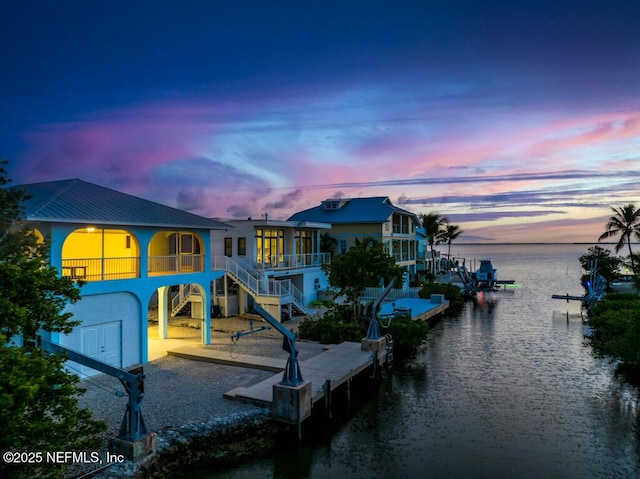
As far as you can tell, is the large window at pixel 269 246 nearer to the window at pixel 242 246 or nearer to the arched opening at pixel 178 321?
the window at pixel 242 246

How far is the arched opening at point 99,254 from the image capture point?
16.5 metres

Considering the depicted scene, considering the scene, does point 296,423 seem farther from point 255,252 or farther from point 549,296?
point 549,296

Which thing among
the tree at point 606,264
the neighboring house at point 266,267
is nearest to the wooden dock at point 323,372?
the neighboring house at point 266,267

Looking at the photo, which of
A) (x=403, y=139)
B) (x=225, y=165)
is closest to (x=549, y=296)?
(x=403, y=139)

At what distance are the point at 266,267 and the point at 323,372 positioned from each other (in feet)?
43.5

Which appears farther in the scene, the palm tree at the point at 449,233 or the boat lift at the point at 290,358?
the palm tree at the point at 449,233

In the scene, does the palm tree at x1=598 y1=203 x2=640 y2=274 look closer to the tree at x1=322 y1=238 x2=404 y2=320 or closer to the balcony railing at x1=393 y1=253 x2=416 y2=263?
the balcony railing at x1=393 y1=253 x2=416 y2=263

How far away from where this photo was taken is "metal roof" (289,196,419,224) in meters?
40.6

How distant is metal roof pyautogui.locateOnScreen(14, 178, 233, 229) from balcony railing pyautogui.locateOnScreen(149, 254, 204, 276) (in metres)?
1.87

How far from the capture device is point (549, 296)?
165 feet

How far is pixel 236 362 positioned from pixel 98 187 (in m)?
9.75

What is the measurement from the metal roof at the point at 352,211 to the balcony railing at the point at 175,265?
21954 millimetres

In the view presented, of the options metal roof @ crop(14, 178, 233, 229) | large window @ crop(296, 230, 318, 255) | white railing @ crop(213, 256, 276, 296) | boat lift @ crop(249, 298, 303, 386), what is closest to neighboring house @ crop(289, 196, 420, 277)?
large window @ crop(296, 230, 318, 255)

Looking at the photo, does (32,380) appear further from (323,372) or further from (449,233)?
(449,233)
